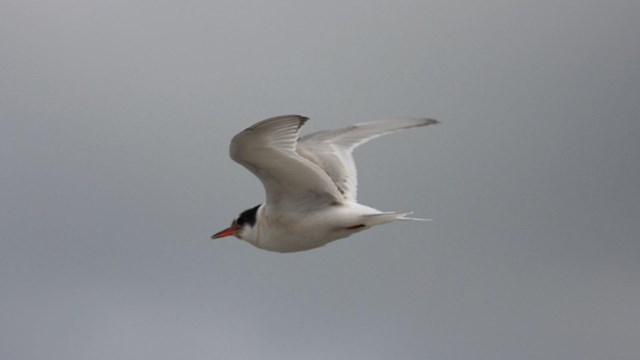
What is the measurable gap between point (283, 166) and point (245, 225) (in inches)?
74.4

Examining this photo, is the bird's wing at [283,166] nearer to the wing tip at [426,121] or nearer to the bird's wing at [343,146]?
the bird's wing at [343,146]

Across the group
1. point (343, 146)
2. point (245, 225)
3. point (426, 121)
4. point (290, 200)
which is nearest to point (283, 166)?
point (290, 200)

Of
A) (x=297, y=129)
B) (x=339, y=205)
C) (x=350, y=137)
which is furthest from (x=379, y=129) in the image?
(x=297, y=129)

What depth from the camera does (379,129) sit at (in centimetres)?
2428

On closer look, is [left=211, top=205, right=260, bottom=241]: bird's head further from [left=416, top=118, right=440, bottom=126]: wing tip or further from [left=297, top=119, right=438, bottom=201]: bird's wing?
[left=416, top=118, right=440, bottom=126]: wing tip

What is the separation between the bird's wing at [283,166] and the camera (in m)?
19.4

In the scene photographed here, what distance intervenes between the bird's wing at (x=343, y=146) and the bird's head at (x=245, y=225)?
158 centimetres

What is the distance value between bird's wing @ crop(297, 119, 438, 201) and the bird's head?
5.18 feet

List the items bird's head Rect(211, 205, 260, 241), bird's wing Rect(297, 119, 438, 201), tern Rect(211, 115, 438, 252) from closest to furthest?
tern Rect(211, 115, 438, 252)
bird's head Rect(211, 205, 260, 241)
bird's wing Rect(297, 119, 438, 201)

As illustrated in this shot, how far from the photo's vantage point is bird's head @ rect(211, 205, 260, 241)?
71.2ft

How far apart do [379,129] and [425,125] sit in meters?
0.96

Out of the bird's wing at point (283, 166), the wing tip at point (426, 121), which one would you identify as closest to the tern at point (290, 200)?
the bird's wing at point (283, 166)

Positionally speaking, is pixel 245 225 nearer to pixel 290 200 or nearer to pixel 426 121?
pixel 290 200

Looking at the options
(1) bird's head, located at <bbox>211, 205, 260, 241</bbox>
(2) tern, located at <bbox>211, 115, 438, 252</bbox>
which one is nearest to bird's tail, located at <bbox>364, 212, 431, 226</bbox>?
(2) tern, located at <bbox>211, 115, 438, 252</bbox>
